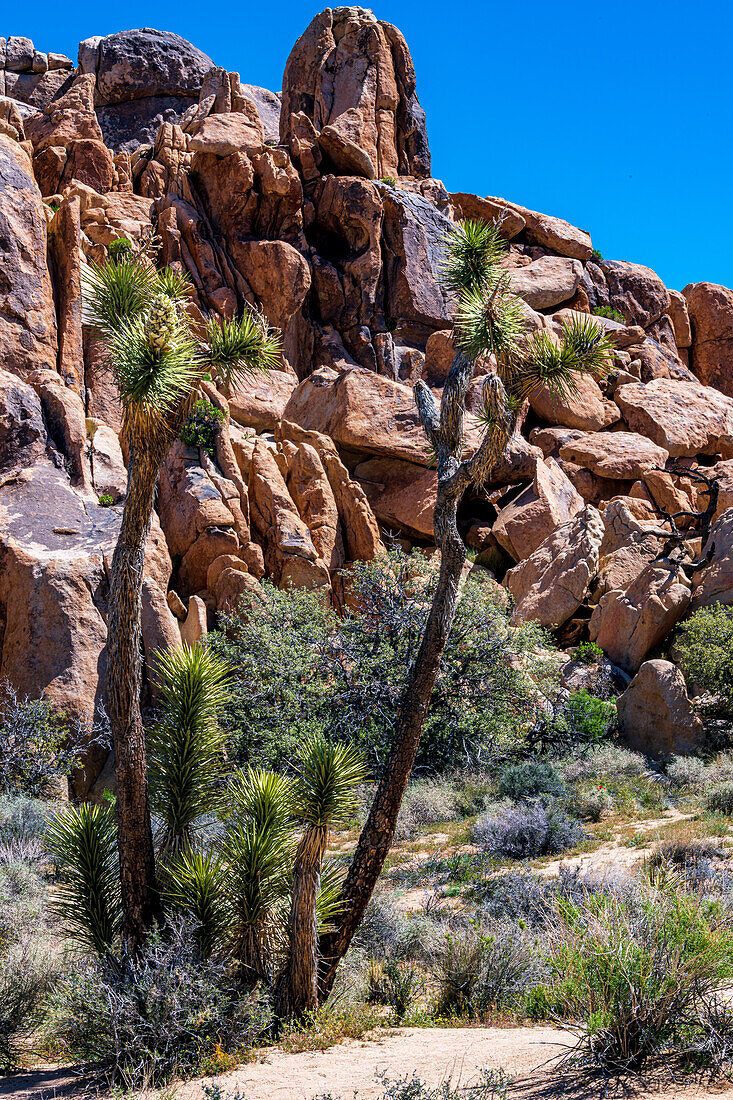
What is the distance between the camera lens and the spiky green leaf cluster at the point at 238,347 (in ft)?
22.6

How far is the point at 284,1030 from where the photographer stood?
621 centimetres

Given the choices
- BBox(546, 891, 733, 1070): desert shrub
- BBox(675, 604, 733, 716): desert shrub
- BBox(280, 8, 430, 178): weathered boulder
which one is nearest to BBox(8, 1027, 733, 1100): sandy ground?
BBox(546, 891, 733, 1070): desert shrub

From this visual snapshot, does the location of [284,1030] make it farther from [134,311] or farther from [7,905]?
[134,311]

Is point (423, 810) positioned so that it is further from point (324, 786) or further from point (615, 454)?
point (615, 454)

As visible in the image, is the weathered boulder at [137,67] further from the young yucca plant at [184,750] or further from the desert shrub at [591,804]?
the young yucca plant at [184,750]

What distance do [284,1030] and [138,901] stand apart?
1559 mm

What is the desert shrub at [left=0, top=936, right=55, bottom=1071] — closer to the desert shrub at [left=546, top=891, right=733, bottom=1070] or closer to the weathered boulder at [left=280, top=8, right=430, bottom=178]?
the desert shrub at [left=546, top=891, right=733, bottom=1070]

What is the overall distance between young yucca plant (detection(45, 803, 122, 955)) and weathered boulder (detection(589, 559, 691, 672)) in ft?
49.1

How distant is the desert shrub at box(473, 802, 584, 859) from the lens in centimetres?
1182

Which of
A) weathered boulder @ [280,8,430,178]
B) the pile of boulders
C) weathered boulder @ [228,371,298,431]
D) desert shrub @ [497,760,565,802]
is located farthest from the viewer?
weathered boulder @ [280,8,430,178]

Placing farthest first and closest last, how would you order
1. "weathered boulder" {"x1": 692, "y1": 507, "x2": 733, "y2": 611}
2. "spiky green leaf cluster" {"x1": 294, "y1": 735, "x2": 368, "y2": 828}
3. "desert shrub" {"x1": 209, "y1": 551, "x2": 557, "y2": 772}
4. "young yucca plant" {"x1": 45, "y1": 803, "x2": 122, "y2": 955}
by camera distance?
"weathered boulder" {"x1": 692, "y1": 507, "x2": 733, "y2": 611} < "desert shrub" {"x1": 209, "y1": 551, "x2": 557, "y2": 772} < "young yucca plant" {"x1": 45, "y1": 803, "x2": 122, "y2": 955} < "spiky green leaf cluster" {"x1": 294, "y1": 735, "x2": 368, "y2": 828}

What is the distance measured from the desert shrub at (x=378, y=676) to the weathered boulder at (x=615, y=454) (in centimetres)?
1321

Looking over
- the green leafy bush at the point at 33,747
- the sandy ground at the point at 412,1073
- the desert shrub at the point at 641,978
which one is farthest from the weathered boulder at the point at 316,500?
the desert shrub at the point at 641,978

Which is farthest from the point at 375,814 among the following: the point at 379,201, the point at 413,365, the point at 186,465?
the point at 379,201
